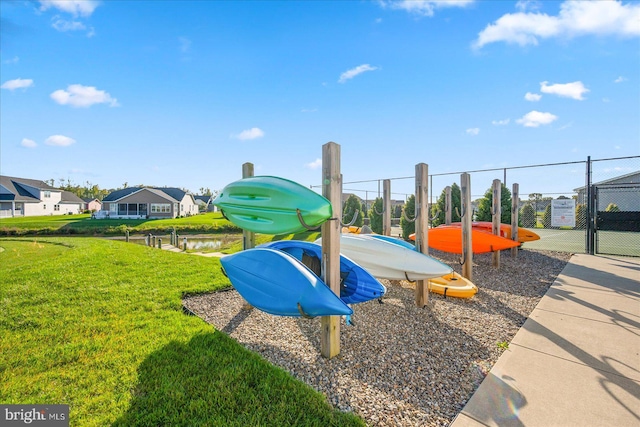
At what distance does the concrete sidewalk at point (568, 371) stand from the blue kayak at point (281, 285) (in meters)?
1.19

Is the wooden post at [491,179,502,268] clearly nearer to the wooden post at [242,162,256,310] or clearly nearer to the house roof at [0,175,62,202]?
the wooden post at [242,162,256,310]

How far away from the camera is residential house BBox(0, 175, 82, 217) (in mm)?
34188

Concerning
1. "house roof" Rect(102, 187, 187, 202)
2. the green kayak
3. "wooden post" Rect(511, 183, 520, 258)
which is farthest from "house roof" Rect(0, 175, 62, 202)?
"wooden post" Rect(511, 183, 520, 258)

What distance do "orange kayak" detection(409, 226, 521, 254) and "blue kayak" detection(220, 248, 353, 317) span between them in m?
3.69

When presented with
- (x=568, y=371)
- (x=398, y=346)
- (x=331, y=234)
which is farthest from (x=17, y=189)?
(x=568, y=371)

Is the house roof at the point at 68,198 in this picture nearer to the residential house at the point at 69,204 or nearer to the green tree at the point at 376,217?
the residential house at the point at 69,204

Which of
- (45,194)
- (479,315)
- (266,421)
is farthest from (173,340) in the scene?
(45,194)

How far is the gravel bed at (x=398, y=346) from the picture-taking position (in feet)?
6.99

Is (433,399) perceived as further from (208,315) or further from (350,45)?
(350,45)

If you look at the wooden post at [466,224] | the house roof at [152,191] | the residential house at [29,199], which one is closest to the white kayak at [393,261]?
the wooden post at [466,224]

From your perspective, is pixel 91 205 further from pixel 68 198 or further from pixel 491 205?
pixel 491 205

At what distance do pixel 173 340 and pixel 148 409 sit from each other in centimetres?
107

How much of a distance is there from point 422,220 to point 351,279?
1.59 m

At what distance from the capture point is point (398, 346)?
2.96 metres
